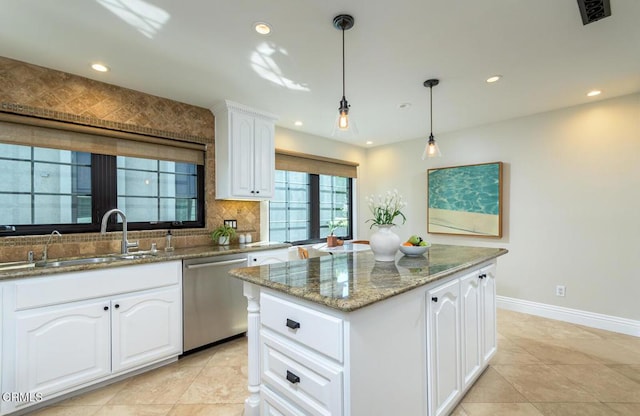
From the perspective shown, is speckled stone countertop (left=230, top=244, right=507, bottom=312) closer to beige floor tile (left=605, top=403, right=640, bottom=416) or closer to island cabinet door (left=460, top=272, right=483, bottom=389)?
island cabinet door (left=460, top=272, right=483, bottom=389)

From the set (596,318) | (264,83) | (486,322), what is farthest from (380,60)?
(596,318)

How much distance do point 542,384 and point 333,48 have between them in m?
2.94

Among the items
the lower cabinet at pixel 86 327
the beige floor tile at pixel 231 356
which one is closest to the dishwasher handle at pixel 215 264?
the lower cabinet at pixel 86 327

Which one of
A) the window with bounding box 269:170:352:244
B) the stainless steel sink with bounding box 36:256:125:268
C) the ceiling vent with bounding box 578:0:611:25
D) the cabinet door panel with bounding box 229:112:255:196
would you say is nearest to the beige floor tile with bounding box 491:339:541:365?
the ceiling vent with bounding box 578:0:611:25

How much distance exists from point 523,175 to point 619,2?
7.44 feet

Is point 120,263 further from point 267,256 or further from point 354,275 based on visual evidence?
point 354,275

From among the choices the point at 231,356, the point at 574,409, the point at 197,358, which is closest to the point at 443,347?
the point at 574,409

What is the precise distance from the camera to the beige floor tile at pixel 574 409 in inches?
71.3

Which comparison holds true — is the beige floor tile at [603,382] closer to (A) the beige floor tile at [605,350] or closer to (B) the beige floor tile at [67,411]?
(A) the beige floor tile at [605,350]

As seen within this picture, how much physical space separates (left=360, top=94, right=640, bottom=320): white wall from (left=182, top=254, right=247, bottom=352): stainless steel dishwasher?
3189 mm

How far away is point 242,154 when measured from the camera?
320 centimetres

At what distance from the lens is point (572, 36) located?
1930 mm

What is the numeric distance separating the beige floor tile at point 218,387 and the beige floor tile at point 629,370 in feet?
9.69

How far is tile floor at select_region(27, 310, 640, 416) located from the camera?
1.87 meters
